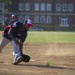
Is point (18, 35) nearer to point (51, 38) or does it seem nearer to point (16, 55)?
point (16, 55)

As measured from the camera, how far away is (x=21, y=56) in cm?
1247

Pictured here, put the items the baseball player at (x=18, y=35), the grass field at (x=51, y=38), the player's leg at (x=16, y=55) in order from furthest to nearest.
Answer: the grass field at (x=51, y=38) → the player's leg at (x=16, y=55) → the baseball player at (x=18, y=35)

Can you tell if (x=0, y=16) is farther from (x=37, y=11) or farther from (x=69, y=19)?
(x=69, y=19)

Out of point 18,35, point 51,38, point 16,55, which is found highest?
point 18,35

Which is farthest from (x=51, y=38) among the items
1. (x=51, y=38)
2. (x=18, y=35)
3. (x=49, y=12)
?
(x=49, y=12)

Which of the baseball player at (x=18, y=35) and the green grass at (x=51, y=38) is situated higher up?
the baseball player at (x=18, y=35)

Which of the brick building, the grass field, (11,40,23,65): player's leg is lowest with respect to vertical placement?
the brick building

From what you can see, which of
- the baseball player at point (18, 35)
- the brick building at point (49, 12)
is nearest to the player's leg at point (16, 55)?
the baseball player at point (18, 35)

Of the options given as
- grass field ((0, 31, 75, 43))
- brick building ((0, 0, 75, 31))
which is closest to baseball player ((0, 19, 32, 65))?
grass field ((0, 31, 75, 43))

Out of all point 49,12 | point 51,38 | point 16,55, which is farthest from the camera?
point 49,12

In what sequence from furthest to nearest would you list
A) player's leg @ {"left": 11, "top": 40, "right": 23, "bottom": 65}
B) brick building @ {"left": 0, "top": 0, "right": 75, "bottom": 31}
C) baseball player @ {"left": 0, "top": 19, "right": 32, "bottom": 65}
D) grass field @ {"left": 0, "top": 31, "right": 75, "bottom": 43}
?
brick building @ {"left": 0, "top": 0, "right": 75, "bottom": 31} < grass field @ {"left": 0, "top": 31, "right": 75, "bottom": 43} < player's leg @ {"left": 11, "top": 40, "right": 23, "bottom": 65} < baseball player @ {"left": 0, "top": 19, "right": 32, "bottom": 65}

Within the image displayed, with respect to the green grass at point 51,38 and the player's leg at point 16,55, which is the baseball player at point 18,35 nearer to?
the player's leg at point 16,55

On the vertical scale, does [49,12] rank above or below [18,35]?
below

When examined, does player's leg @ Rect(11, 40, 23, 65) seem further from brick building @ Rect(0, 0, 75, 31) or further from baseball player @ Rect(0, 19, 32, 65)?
brick building @ Rect(0, 0, 75, 31)
